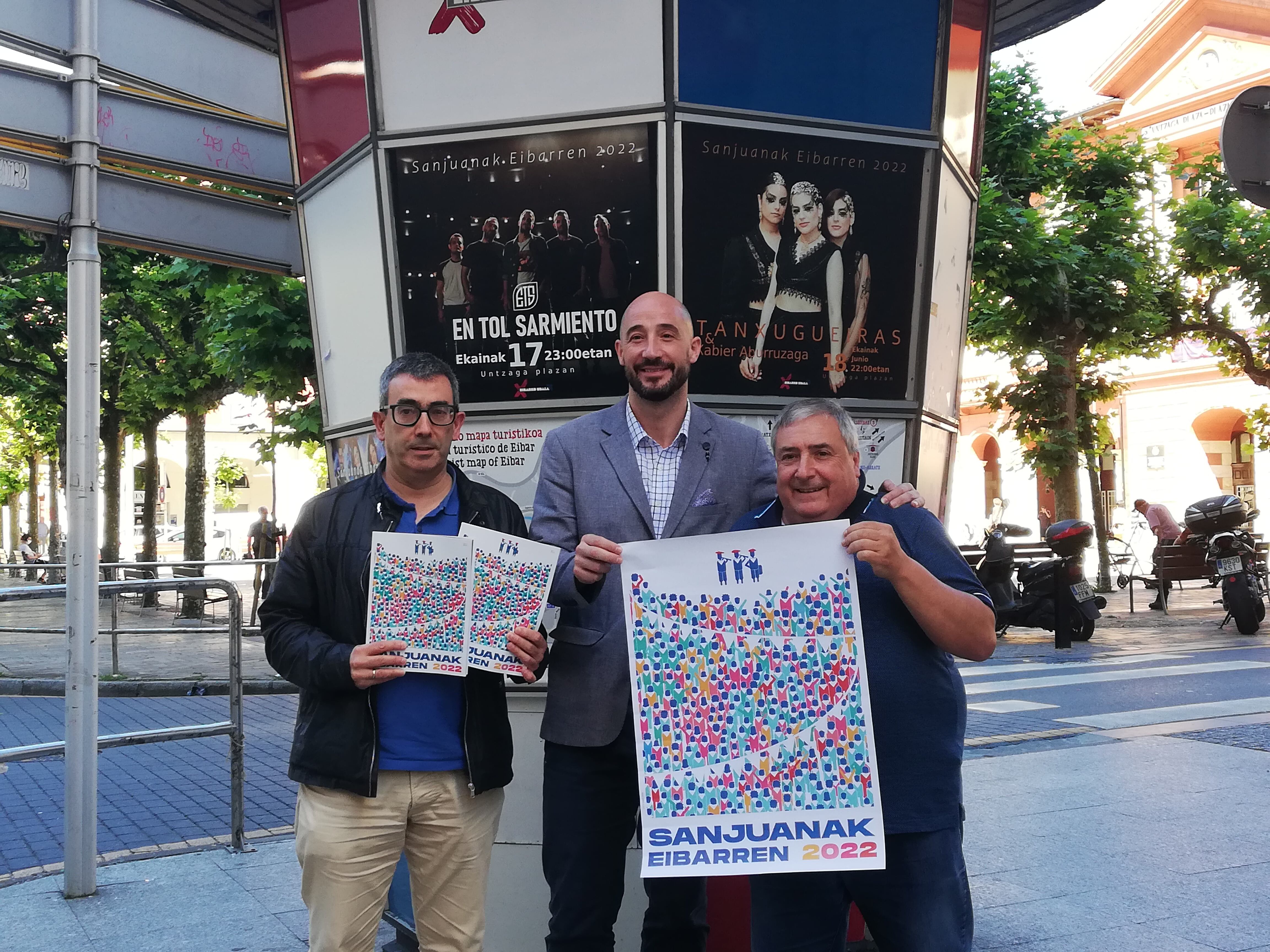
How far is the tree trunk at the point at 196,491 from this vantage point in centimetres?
2166

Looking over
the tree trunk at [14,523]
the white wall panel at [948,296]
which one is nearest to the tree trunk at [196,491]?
the white wall panel at [948,296]

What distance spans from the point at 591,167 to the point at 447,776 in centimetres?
229

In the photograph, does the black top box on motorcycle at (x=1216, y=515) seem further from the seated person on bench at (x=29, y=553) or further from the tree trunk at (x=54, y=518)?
the seated person on bench at (x=29, y=553)

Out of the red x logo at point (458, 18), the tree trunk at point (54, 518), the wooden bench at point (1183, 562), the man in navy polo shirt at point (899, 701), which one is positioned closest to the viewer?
the man in navy polo shirt at point (899, 701)

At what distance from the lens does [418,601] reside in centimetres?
289

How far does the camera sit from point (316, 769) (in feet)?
9.35

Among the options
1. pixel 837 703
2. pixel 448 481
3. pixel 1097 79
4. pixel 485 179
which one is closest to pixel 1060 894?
pixel 837 703

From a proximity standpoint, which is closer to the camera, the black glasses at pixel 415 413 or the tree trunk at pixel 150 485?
the black glasses at pixel 415 413

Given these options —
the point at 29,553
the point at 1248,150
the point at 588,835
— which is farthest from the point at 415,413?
the point at 29,553

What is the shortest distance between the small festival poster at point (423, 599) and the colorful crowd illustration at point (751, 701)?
44cm

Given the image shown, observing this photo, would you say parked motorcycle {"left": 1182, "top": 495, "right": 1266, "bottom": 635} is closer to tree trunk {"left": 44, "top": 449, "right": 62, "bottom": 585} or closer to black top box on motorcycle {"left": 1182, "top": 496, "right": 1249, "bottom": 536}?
black top box on motorcycle {"left": 1182, "top": 496, "right": 1249, "bottom": 536}

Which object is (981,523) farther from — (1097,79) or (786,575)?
(786,575)

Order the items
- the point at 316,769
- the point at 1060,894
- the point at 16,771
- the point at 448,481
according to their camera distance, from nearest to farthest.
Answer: the point at 316,769
the point at 448,481
the point at 1060,894
the point at 16,771

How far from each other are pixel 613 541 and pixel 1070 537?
489 inches
